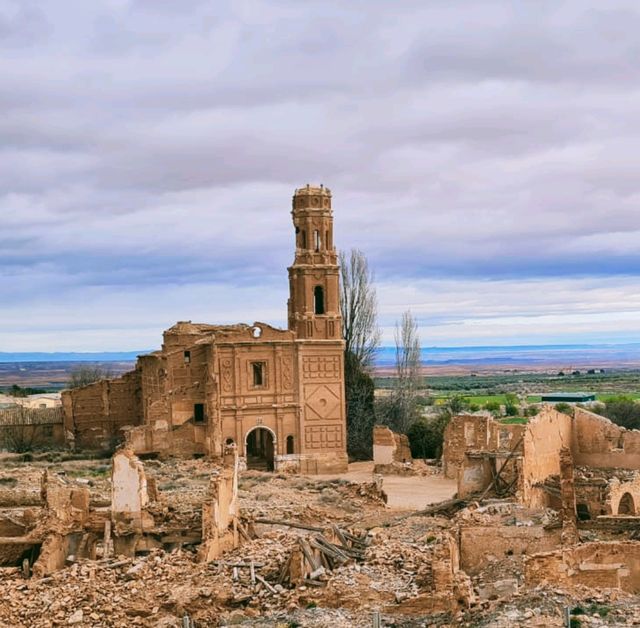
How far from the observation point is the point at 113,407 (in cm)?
4809

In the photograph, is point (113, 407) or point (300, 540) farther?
point (113, 407)

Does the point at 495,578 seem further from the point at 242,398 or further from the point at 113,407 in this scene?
the point at 113,407

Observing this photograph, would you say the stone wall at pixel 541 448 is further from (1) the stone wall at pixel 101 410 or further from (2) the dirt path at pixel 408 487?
(1) the stone wall at pixel 101 410

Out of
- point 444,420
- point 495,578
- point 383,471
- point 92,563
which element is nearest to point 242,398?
point 383,471

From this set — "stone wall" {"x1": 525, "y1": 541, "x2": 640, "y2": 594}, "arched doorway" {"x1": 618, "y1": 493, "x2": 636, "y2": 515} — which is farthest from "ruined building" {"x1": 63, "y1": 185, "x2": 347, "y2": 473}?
"stone wall" {"x1": 525, "y1": 541, "x2": 640, "y2": 594}

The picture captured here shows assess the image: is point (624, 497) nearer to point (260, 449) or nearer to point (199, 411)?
point (199, 411)

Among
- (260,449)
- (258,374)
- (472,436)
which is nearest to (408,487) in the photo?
(472,436)

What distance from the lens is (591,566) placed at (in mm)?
19094

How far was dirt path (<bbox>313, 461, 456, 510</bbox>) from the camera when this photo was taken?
35.5 m

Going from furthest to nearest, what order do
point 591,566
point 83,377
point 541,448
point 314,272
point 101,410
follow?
1. point 83,377
2. point 101,410
3. point 314,272
4. point 541,448
5. point 591,566

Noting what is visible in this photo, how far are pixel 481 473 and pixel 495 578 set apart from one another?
1086cm

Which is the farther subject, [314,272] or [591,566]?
[314,272]

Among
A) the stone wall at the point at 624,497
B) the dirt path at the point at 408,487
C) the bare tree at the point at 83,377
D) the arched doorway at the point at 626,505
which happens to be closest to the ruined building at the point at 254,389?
the dirt path at the point at 408,487

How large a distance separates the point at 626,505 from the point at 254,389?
1922 centimetres
